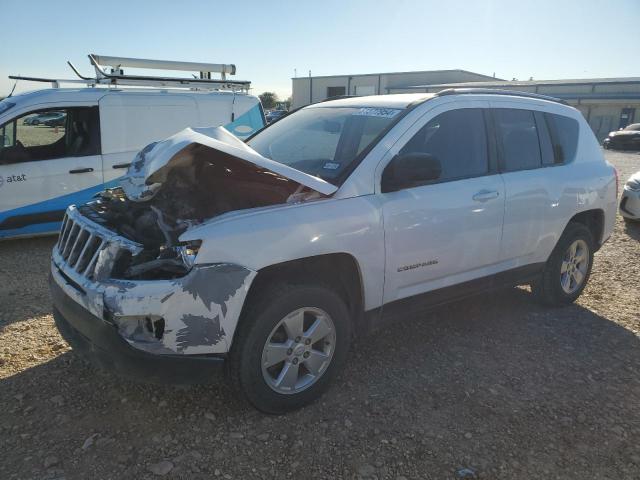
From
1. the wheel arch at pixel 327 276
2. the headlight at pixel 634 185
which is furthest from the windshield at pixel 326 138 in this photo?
the headlight at pixel 634 185

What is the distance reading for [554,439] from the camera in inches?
113

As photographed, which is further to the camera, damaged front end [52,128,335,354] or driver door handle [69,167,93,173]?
driver door handle [69,167,93,173]

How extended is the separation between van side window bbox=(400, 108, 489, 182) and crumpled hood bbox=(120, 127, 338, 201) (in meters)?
0.86

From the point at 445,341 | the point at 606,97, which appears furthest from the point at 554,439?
the point at 606,97

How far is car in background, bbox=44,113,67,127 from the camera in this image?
21.2 feet

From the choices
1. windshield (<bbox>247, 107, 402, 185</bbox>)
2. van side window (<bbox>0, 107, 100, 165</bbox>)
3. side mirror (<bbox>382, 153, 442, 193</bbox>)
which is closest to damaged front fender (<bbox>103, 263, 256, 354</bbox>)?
windshield (<bbox>247, 107, 402, 185</bbox>)

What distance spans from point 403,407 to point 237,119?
5.88 meters

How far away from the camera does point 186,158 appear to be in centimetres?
305

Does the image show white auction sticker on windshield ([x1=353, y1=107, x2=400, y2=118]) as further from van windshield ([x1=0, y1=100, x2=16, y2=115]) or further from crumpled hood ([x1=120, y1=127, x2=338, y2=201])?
van windshield ([x1=0, y1=100, x2=16, y2=115])

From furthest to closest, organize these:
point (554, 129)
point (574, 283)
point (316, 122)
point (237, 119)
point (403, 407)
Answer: point (237, 119), point (574, 283), point (554, 129), point (316, 122), point (403, 407)

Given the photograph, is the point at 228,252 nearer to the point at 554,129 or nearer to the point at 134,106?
the point at 554,129

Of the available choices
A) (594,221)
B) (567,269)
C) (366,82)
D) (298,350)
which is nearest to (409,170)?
(298,350)

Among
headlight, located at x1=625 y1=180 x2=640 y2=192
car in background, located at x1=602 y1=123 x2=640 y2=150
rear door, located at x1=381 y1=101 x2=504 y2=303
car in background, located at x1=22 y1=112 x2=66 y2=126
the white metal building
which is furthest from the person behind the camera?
the white metal building

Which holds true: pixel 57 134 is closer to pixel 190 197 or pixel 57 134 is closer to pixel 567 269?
pixel 190 197
